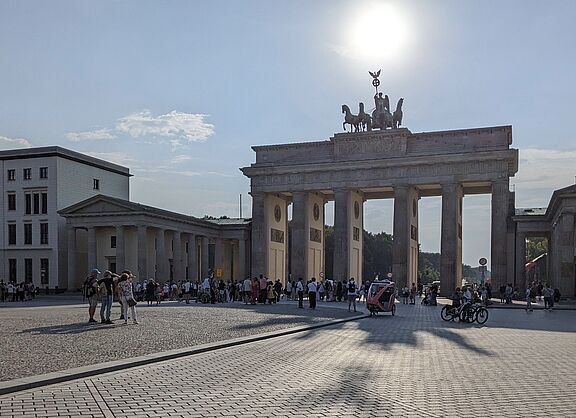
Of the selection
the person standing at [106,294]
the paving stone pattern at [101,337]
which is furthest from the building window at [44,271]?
the person standing at [106,294]

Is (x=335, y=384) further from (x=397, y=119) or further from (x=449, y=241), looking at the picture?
(x=397, y=119)

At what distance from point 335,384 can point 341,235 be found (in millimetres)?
56698

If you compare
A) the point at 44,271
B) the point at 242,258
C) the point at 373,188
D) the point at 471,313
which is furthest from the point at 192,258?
the point at 471,313

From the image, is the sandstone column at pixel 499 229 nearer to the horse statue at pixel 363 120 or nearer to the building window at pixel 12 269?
the horse statue at pixel 363 120

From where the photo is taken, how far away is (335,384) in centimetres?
1167

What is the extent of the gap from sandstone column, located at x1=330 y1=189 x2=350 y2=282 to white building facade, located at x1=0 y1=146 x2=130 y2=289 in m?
27.5

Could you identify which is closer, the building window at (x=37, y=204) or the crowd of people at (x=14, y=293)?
the crowd of people at (x=14, y=293)

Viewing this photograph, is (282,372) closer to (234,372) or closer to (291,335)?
(234,372)

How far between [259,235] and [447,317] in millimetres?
42570

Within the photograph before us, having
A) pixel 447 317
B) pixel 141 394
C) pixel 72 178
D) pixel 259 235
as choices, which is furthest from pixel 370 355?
pixel 72 178

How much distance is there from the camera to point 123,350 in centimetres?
1538

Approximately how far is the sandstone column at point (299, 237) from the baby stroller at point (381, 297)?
36529 millimetres

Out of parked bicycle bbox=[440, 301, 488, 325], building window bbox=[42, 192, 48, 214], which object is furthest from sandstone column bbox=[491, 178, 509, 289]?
building window bbox=[42, 192, 48, 214]

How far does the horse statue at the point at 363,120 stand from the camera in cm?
6888
